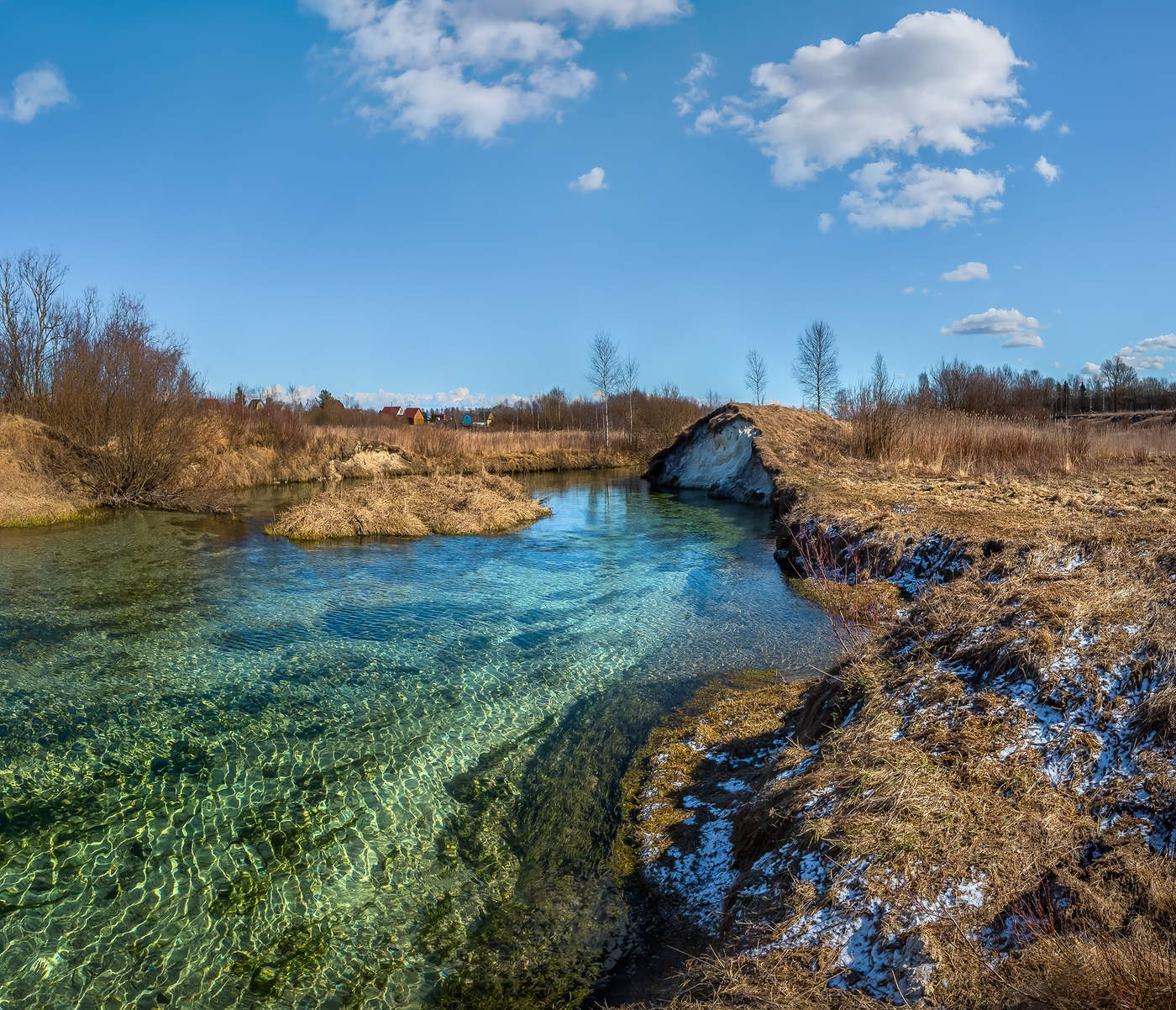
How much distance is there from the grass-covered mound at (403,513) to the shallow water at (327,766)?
12.5 ft

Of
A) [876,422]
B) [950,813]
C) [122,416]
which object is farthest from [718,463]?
[950,813]

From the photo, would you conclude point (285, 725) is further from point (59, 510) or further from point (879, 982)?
point (59, 510)

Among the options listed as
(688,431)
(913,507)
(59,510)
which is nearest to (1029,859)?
(913,507)

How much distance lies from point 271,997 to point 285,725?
9.09 feet

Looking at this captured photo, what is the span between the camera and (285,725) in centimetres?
551

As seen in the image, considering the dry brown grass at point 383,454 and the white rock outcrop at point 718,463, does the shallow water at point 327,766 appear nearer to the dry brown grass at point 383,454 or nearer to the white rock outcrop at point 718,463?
the white rock outcrop at point 718,463

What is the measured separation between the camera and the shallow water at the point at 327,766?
127 inches

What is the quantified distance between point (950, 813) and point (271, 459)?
26.4 meters

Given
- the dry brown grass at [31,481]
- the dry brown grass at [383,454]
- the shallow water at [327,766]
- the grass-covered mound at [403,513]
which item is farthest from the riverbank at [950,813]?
the dry brown grass at [383,454]

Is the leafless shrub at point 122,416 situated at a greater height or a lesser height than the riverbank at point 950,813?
greater

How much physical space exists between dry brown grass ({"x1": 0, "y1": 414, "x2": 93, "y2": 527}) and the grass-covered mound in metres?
4.96

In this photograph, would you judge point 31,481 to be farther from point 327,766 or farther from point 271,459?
point 327,766

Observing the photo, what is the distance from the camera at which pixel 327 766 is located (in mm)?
4887

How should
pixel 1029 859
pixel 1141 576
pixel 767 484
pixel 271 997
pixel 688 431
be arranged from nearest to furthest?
1. pixel 1029 859
2. pixel 271 997
3. pixel 1141 576
4. pixel 767 484
5. pixel 688 431
